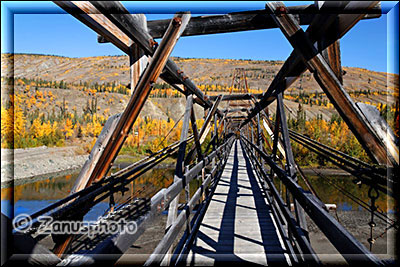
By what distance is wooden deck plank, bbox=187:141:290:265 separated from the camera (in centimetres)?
265

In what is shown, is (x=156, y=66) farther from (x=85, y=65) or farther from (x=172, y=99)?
(x=85, y=65)

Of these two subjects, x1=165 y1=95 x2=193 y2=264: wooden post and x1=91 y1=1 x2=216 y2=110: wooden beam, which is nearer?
x1=91 y1=1 x2=216 y2=110: wooden beam

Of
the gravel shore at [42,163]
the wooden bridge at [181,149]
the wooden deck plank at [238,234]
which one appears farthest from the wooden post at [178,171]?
the gravel shore at [42,163]

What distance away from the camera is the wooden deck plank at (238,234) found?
265 cm

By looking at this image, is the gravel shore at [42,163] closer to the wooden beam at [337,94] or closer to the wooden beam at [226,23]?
the wooden beam at [226,23]

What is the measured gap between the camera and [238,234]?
128 inches

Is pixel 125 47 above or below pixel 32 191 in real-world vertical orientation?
above

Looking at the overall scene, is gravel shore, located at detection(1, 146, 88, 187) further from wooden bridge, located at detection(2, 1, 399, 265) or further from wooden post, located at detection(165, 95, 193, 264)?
wooden bridge, located at detection(2, 1, 399, 265)

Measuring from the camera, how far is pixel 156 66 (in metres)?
1.70

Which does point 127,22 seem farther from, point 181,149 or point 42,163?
point 42,163

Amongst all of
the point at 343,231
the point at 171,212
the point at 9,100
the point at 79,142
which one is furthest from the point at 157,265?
the point at 79,142

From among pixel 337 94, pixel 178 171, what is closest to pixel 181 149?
pixel 178 171

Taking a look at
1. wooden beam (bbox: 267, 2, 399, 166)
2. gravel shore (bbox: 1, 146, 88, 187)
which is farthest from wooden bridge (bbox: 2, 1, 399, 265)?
gravel shore (bbox: 1, 146, 88, 187)

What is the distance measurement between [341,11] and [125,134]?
1534 millimetres
